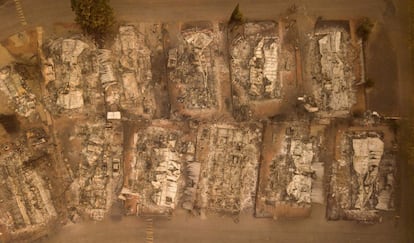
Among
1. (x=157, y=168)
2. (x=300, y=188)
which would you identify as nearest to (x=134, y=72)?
(x=157, y=168)

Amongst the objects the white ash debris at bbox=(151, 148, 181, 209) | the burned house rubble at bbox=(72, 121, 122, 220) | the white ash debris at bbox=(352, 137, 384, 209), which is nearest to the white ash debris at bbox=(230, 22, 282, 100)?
the white ash debris at bbox=(352, 137, 384, 209)

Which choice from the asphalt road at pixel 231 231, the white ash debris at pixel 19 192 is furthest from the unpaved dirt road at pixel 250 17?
the white ash debris at pixel 19 192

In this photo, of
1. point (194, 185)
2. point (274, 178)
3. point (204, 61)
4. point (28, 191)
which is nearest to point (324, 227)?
point (274, 178)

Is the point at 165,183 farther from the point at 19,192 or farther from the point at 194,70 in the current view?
the point at 19,192

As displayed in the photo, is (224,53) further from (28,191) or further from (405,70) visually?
(28,191)

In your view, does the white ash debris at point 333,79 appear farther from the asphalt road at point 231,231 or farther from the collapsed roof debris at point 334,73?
the asphalt road at point 231,231

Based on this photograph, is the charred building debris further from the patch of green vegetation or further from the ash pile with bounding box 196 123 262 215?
the patch of green vegetation
